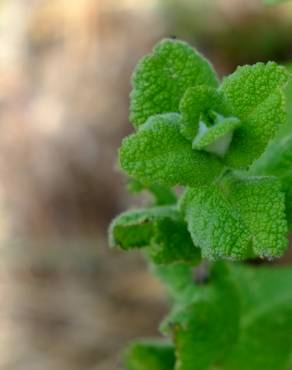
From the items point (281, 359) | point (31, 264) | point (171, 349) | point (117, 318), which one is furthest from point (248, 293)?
point (31, 264)

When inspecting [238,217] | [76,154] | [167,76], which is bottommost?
[238,217]

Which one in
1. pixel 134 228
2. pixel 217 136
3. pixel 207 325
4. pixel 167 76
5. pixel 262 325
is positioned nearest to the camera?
pixel 217 136

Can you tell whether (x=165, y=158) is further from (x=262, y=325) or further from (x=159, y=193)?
(x=262, y=325)

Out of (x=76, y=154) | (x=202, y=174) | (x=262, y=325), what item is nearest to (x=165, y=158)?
(x=202, y=174)

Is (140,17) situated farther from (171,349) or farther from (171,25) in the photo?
(171,349)

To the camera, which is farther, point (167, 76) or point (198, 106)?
point (167, 76)

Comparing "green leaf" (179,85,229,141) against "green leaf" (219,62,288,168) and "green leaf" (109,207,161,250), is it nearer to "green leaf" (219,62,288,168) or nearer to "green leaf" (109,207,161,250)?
"green leaf" (219,62,288,168)

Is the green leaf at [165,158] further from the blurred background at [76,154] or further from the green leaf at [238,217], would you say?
the blurred background at [76,154]
